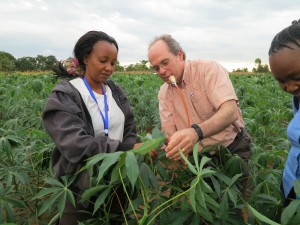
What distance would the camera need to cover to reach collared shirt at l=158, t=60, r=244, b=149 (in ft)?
5.89

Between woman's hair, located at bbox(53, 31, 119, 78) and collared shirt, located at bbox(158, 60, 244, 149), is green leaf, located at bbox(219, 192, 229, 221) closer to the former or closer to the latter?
collared shirt, located at bbox(158, 60, 244, 149)

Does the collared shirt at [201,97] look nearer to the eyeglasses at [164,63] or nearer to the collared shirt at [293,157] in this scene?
the eyeglasses at [164,63]

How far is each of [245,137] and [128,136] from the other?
0.68 meters

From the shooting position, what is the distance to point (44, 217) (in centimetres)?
267

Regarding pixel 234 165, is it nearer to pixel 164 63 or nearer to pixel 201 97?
pixel 201 97

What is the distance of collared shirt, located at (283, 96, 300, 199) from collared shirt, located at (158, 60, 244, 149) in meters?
0.55

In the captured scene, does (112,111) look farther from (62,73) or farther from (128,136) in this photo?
(62,73)

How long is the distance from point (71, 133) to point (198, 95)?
763 mm

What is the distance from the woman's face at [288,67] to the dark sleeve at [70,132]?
0.71 meters

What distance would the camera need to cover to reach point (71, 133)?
1.44 m

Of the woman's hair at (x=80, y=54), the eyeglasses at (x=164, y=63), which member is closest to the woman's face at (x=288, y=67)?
the eyeglasses at (x=164, y=63)

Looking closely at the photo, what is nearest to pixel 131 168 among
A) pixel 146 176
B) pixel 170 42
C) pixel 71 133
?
pixel 146 176

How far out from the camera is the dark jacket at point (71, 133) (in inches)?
56.4

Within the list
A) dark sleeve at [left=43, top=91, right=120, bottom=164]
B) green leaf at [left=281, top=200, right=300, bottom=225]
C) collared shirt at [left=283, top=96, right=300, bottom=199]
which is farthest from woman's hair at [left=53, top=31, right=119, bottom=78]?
green leaf at [left=281, top=200, right=300, bottom=225]
